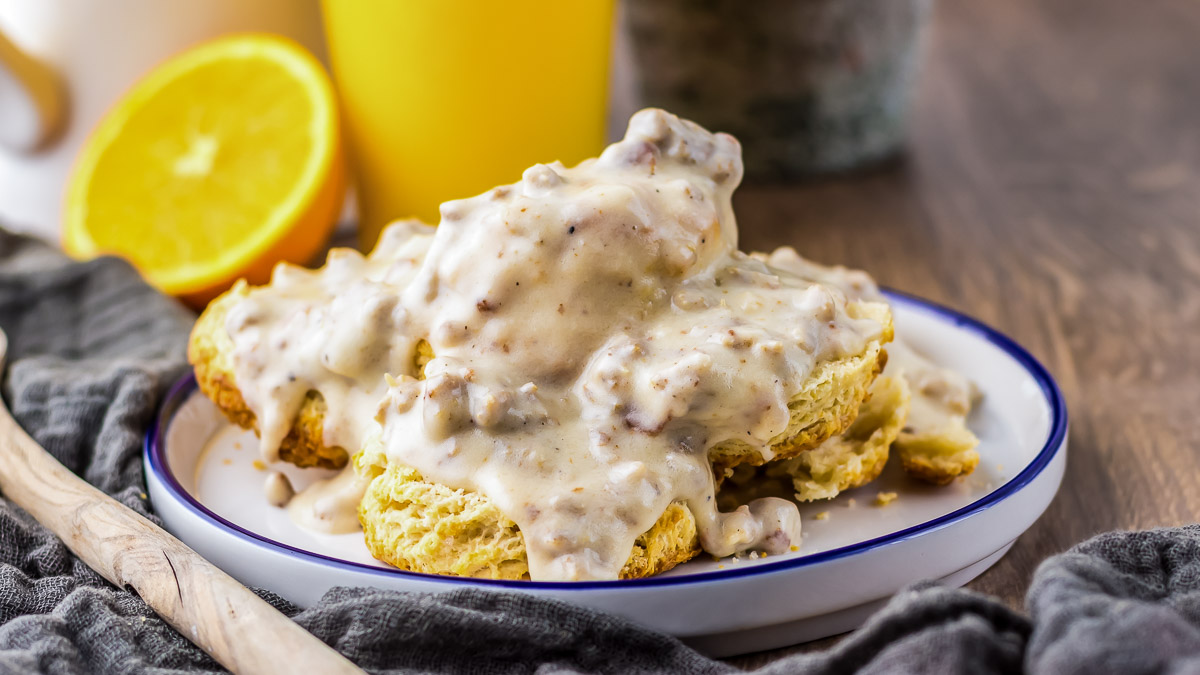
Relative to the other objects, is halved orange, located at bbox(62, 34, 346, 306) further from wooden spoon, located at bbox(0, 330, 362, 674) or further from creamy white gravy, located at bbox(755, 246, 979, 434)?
creamy white gravy, located at bbox(755, 246, 979, 434)

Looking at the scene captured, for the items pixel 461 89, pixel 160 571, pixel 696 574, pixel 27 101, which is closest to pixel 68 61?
pixel 27 101

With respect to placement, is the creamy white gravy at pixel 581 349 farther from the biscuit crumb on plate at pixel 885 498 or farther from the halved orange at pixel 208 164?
the halved orange at pixel 208 164

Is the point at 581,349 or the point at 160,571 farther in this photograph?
the point at 581,349

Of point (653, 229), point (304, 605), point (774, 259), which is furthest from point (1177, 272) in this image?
point (304, 605)

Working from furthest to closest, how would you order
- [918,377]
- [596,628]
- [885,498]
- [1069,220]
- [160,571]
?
[1069,220] < [918,377] < [885,498] < [160,571] < [596,628]

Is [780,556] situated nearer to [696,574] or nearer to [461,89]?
[696,574]

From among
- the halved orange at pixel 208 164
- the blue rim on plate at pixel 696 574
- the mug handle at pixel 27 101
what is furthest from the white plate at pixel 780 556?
the mug handle at pixel 27 101
